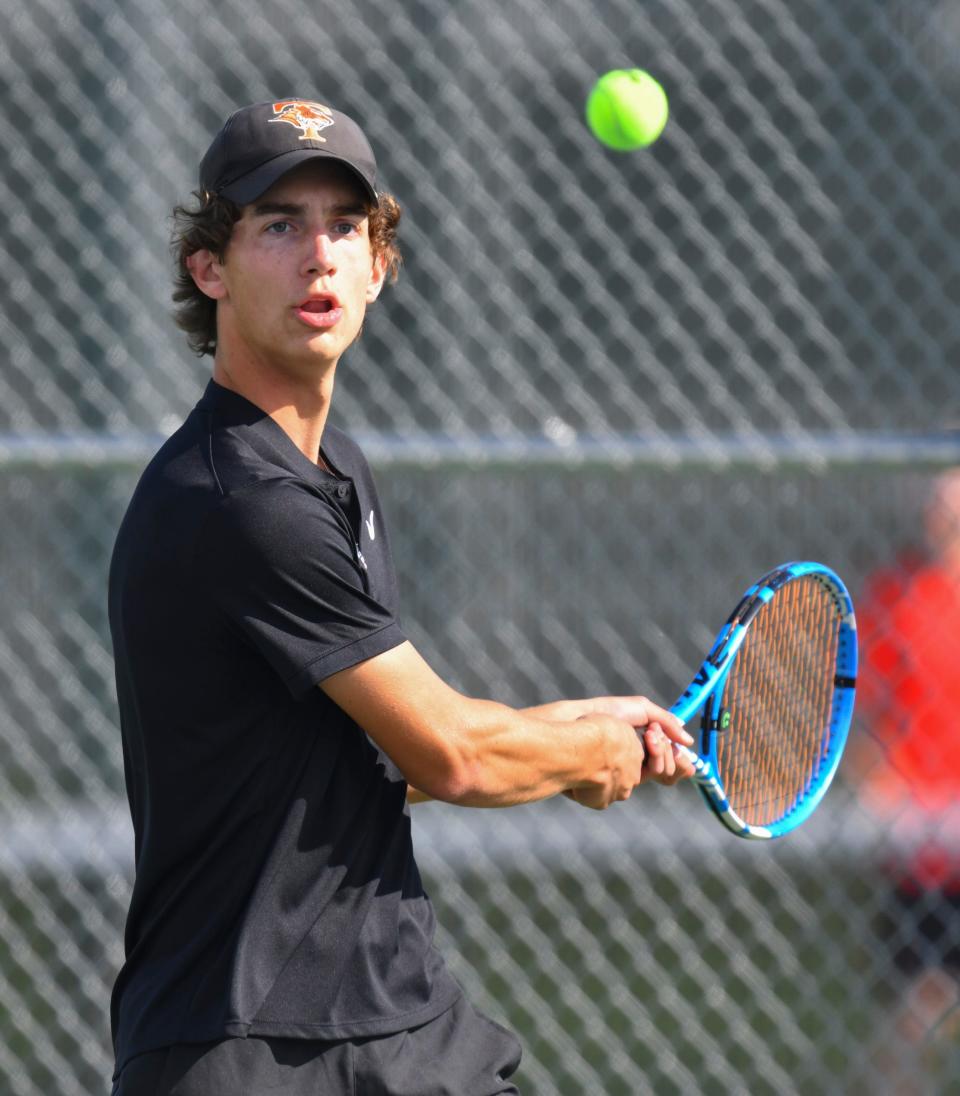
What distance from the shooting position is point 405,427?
4426mm

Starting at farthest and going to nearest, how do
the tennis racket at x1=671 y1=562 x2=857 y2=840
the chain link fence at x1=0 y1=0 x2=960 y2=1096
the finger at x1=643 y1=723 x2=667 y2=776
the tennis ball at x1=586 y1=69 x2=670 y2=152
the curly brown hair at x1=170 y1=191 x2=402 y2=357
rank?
the chain link fence at x1=0 y1=0 x2=960 y2=1096
the tennis ball at x1=586 y1=69 x2=670 y2=152
the tennis racket at x1=671 y1=562 x2=857 y2=840
the finger at x1=643 y1=723 x2=667 y2=776
the curly brown hair at x1=170 y1=191 x2=402 y2=357

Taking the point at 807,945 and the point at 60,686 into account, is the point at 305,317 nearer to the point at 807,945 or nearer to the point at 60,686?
the point at 60,686

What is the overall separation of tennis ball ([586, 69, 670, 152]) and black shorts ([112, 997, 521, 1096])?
6.18ft

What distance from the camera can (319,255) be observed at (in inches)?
95.0

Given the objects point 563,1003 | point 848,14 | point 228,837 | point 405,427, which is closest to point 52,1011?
point 563,1003

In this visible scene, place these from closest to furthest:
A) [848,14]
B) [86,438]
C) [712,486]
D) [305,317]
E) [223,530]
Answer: [223,530]
[305,317]
[86,438]
[848,14]
[712,486]

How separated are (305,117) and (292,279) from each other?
231mm

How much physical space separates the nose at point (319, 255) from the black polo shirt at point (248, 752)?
212 mm

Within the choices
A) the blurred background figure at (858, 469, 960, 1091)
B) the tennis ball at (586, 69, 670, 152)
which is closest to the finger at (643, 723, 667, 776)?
the tennis ball at (586, 69, 670, 152)

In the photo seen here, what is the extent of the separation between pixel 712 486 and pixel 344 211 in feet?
7.80

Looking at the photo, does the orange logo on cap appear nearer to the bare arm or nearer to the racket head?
the bare arm

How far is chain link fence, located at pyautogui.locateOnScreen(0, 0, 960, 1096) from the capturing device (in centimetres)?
420

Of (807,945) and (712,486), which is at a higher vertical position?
(712,486)

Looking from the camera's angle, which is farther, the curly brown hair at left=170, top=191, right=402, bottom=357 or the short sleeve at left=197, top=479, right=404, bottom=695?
the curly brown hair at left=170, top=191, right=402, bottom=357
